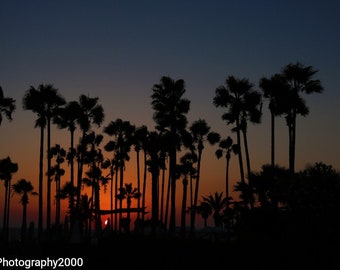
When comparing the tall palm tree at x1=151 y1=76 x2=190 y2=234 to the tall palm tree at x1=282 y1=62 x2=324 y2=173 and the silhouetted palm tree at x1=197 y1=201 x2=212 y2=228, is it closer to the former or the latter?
the tall palm tree at x1=282 y1=62 x2=324 y2=173

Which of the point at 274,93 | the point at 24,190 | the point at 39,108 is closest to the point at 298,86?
the point at 274,93

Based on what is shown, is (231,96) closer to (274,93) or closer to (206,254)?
(274,93)

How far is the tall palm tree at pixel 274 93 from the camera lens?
41.0m

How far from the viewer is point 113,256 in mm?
22578

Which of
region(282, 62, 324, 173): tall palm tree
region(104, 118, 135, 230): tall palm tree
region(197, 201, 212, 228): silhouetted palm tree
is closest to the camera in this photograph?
region(282, 62, 324, 173): tall palm tree

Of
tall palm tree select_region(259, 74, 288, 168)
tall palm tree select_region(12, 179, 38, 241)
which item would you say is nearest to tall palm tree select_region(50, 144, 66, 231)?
tall palm tree select_region(12, 179, 38, 241)

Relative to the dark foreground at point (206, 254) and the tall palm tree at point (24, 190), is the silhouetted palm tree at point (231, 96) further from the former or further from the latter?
the tall palm tree at point (24, 190)

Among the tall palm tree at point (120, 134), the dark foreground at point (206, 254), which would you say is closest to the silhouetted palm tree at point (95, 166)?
the tall palm tree at point (120, 134)

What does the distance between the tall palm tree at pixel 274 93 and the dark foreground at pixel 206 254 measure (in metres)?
19.9

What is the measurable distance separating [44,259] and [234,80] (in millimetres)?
24099

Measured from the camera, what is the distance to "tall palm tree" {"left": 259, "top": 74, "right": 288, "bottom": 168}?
135 ft

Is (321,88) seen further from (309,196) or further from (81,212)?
(81,212)

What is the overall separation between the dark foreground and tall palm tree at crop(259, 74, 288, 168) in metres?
19.9

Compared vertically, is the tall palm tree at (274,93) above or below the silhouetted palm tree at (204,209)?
above
